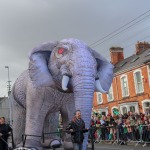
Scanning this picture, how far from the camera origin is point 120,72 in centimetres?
3150

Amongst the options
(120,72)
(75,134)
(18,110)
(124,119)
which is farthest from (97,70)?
(120,72)

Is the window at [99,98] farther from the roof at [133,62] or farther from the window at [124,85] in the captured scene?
the window at [124,85]

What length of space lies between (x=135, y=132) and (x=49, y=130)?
8.27 m

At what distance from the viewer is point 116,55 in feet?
119

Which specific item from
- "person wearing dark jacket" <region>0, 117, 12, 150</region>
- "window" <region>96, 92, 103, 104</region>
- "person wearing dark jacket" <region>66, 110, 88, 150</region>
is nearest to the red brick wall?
"window" <region>96, 92, 103, 104</region>

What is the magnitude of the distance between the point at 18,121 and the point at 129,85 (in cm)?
2179

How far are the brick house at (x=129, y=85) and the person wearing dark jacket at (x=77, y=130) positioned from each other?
1892 centimetres

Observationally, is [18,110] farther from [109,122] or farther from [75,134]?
[109,122]

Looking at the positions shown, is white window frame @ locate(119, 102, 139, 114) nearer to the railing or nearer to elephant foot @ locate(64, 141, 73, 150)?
the railing

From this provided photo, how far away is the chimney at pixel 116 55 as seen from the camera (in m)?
35.6

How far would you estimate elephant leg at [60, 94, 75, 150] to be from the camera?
8180 millimetres

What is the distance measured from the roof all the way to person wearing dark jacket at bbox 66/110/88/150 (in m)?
20.4

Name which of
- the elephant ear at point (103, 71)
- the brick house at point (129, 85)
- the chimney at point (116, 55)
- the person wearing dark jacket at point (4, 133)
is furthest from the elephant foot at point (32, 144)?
the chimney at point (116, 55)

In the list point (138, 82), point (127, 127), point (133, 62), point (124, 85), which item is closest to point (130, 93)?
point (124, 85)
